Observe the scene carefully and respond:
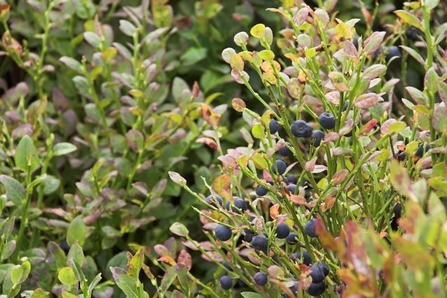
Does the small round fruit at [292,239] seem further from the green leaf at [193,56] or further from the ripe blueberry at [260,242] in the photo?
the green leaf at [193,56]

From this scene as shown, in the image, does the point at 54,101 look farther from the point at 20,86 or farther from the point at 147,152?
the point at 147,152

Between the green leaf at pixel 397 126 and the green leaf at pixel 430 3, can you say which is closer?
the green leaf at pixel 397 126

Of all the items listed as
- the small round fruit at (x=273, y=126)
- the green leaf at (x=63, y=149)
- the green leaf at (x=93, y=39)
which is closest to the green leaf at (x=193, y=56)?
the green leaf at (x=93, y=39)

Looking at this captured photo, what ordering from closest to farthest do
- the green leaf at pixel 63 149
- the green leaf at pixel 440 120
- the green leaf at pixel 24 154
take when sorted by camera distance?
the green leaf at pixel 440 120
the green leaf at pixel 24 154
the green leaf at pixel 63 149

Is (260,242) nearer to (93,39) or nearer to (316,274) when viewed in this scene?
(316,274)

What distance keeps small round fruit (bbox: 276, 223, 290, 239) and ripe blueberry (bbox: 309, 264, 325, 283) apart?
0.25 ft

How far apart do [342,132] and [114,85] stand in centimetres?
68

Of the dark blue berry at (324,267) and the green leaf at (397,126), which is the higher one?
the green leaf at (397,126)

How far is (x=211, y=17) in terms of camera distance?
1814 millimetres

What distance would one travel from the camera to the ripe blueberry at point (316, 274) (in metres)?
0.99

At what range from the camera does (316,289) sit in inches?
39.8

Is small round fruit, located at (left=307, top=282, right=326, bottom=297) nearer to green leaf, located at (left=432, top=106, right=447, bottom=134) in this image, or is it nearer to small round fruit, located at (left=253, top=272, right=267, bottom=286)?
small round fruit, located at (left=253, top=272, right=267, bottom=286)

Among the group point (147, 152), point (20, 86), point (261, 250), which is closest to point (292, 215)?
point (261, 250)

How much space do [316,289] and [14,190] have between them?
1.81ft
